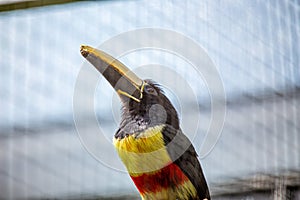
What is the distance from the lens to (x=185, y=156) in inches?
40.0

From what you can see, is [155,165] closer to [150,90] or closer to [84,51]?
[150,90]

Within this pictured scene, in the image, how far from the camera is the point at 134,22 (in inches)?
46.3

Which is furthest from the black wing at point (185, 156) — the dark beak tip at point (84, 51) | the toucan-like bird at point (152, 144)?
the dark beak tip at point (84, 51)

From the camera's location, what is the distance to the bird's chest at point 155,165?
3.30 ft

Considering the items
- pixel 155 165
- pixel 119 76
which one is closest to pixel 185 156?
pixel 155 165

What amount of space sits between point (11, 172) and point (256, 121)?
0.56 metres

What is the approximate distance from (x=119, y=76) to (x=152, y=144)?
15 centimetres

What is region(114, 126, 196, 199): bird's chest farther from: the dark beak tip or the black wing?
A: the dark beak tip

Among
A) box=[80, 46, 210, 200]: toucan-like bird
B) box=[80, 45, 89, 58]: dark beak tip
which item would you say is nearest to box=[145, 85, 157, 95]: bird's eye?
box=[80, 46, 210, 200]: toucan-like bird

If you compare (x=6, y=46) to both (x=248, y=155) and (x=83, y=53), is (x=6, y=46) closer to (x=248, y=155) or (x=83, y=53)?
(x=83, y=53)

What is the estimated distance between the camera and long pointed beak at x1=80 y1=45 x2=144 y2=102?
1038 mm

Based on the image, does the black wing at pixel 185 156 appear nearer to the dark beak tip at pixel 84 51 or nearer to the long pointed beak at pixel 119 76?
the long pointed beak at pixel 119 76

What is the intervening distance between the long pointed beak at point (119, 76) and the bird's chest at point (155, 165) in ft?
0.26

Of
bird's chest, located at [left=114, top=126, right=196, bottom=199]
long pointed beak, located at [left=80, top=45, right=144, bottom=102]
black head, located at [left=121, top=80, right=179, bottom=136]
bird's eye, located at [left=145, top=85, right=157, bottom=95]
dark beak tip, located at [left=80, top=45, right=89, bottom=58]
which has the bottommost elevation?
bird's chest, located at [left=114, top=126, right=196, bottom=199]
